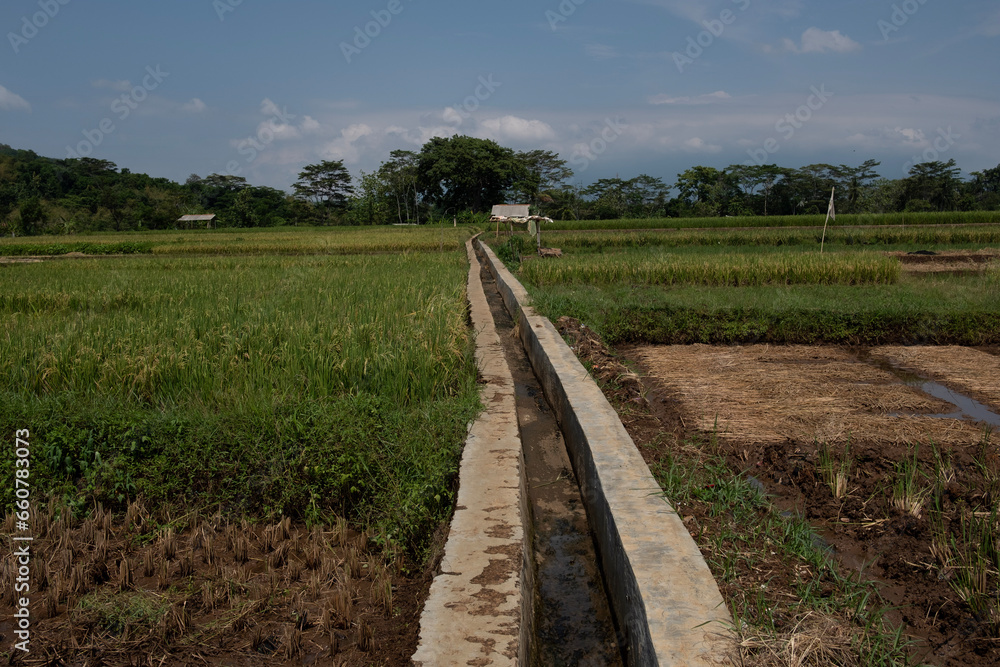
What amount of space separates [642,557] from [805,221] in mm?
36728

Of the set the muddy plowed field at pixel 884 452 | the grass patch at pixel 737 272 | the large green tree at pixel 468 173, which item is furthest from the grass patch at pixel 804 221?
the muddy plowed field at pixel 884 452

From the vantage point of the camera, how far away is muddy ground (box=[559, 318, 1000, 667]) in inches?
83.1

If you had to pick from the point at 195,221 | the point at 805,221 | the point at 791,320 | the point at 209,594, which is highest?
the point at 195,221

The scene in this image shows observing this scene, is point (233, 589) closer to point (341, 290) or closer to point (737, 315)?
point (341, 290)

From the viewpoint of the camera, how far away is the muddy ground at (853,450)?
83.1 inches

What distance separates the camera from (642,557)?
2.09 metres

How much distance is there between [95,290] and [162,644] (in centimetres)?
768

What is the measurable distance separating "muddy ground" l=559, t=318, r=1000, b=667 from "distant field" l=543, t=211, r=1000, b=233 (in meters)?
28.4

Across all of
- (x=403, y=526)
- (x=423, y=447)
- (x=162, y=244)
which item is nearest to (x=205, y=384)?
(x=423, y=447)

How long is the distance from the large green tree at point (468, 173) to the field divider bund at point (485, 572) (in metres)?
49.7

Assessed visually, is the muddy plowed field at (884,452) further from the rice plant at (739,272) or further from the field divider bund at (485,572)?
the rice plant at (739,272)

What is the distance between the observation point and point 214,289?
7551 millimetres

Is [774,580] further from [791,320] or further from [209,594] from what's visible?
[791,320]

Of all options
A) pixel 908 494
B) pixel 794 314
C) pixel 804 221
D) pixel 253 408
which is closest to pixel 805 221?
pixel 804 221
